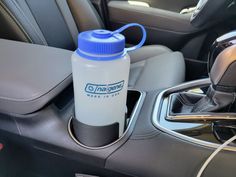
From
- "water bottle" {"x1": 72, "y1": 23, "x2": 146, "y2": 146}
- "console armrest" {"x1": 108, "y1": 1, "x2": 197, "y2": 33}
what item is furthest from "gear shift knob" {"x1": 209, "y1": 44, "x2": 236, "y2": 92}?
"console armrest" {"x1": 108, "y1": 1, "x2": 197, "y2": 33}

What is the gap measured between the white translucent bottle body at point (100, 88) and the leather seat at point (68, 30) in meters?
0.31

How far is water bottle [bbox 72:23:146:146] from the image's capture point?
1.72ft

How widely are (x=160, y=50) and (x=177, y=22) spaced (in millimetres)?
231

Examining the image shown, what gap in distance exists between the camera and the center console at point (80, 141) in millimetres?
597

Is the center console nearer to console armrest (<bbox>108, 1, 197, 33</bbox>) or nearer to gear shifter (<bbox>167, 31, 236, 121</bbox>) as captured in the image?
gear shifter (<bbox>167, 31, 236, 121</bbox>)

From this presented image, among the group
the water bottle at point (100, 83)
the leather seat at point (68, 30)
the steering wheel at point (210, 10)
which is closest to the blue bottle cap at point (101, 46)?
the water bottle at point (100, 83)

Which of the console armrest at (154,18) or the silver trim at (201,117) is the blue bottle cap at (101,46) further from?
the console armrest at (154,18)

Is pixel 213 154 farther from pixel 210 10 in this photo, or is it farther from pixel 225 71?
pixel 210 10

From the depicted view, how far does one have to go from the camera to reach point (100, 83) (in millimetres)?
546

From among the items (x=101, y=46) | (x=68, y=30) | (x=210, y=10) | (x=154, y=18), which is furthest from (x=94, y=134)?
(x=154, y=18)

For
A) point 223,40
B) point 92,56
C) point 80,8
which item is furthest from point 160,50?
point 92,56

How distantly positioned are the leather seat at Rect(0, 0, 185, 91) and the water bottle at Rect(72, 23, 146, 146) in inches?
11.9

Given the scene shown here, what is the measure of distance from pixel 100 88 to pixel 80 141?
14cm

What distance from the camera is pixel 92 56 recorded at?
1.73 ft
